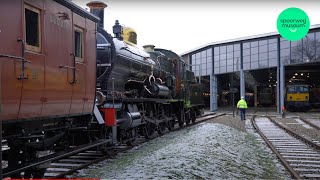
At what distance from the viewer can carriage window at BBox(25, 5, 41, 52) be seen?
5.70 metres

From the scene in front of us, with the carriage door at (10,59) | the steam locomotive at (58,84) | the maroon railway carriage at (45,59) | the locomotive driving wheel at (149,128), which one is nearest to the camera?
the carriage door at (10,59)

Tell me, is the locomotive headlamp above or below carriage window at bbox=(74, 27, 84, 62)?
below

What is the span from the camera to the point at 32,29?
5.86 metres

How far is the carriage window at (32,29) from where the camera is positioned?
5699 millimetres

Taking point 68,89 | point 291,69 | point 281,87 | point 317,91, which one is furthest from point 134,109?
point 317,91

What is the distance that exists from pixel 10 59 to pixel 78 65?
230cm

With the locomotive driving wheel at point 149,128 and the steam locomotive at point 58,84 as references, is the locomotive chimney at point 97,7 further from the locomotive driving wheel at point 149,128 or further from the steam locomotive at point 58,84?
the locomotive driving wheel at point 149,128

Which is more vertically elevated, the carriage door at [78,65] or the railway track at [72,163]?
the carriage door at [78,65]

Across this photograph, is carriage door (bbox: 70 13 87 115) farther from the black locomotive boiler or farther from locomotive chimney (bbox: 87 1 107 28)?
locomotive chimney (bbox: 87 1 107 28)

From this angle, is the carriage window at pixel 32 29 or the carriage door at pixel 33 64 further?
the carriage window at pixel 32 29

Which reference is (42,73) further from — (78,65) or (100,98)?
(100,98)

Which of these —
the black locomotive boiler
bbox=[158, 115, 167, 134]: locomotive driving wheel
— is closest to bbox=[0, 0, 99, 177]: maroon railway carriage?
the black locomotive boiler

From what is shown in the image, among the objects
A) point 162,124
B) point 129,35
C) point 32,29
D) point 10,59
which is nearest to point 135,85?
point 129,35

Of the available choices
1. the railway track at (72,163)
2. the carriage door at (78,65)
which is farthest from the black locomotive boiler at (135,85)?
the carriage door at (78,65)
